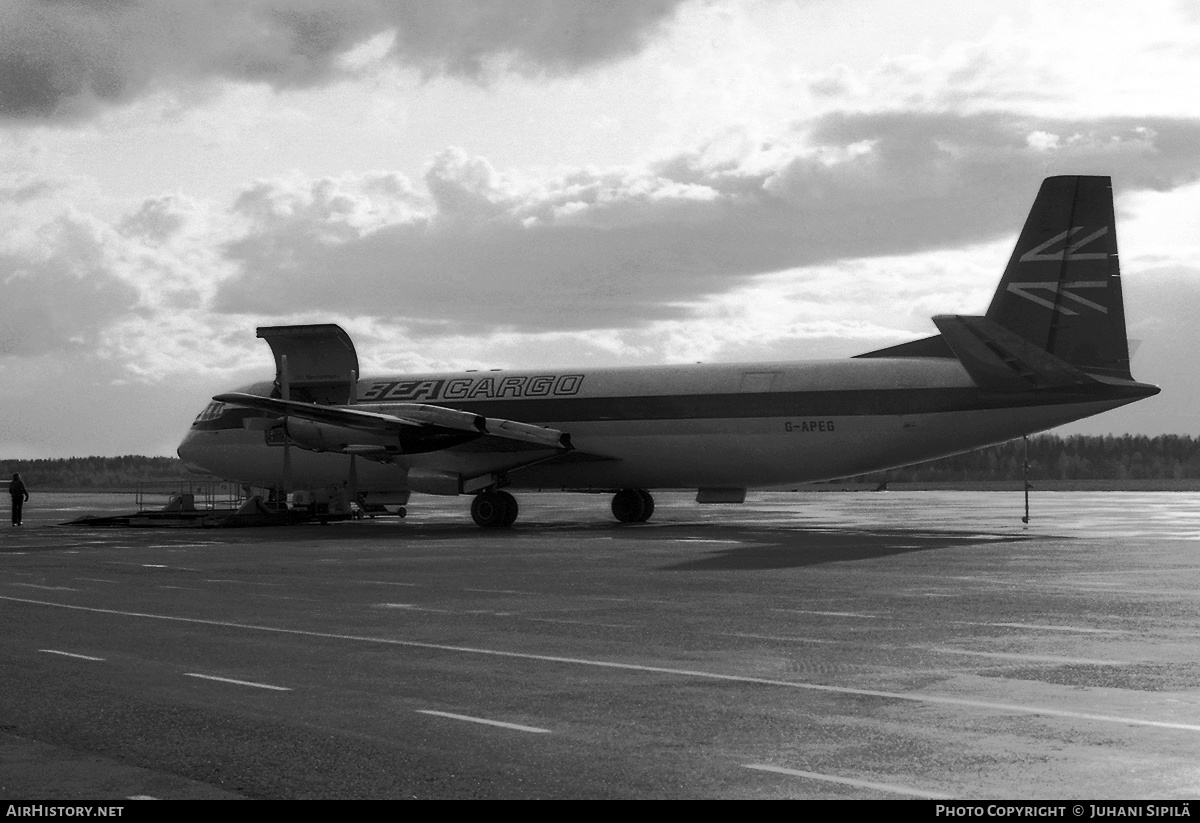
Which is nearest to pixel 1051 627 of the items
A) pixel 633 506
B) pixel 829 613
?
pixel 829 613

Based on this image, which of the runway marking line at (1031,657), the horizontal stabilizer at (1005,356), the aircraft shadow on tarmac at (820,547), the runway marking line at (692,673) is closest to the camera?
the runway marking line at (692,673)

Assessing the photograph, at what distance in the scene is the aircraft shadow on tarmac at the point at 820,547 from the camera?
78.3 feet

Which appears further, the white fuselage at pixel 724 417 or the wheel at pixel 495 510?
the wheel at pixel 495 510

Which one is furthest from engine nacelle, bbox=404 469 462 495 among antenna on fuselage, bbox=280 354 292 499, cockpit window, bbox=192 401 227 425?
cockpit window, bbox=192 401 227 425

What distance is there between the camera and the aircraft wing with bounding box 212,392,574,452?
124ft

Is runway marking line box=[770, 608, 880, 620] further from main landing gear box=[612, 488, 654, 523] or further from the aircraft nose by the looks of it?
the aircraft nose

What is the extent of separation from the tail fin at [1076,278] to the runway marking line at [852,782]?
27357 mm

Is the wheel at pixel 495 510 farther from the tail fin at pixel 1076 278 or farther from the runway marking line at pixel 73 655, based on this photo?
the runway marking line at pixel 73 655

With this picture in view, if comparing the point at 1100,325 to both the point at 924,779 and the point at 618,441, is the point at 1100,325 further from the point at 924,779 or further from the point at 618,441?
the point at 924,779

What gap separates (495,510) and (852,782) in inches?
1235

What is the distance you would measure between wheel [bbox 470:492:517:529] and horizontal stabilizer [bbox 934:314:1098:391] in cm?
1341

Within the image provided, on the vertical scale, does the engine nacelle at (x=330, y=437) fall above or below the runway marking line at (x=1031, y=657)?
above

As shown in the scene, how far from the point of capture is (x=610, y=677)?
1188cm

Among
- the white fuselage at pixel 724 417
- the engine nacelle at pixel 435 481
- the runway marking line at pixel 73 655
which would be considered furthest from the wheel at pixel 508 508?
the runway marking line at pixel 73 655
